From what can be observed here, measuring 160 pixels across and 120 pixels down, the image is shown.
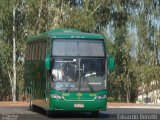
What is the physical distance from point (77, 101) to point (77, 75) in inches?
41.4

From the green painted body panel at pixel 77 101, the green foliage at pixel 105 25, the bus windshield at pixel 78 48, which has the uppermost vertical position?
the green foliage at pixel 105 25

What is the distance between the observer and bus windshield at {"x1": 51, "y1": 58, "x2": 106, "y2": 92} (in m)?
22.9

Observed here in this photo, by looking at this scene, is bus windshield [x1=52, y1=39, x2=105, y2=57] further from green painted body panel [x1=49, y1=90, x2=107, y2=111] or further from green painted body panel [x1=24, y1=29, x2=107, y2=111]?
green painted body panel [x1=49, y1=90, x2=107, y2=111]

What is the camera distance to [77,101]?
22.9 metres

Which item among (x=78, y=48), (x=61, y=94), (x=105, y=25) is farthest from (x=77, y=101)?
(x=105, y=25)

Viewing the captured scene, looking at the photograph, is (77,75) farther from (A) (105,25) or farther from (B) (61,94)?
(A) (105,25)

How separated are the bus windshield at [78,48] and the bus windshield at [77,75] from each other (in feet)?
1.00

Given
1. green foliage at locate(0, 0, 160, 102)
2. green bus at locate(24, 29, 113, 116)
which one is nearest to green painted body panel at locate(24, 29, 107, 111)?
green bus at locate(24, 29, 113, 116)

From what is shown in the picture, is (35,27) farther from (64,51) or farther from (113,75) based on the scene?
(64,51)

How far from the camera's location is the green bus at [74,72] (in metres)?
22.9

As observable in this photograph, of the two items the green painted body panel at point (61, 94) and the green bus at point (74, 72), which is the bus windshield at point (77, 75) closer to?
the green bus at point (74, 72)

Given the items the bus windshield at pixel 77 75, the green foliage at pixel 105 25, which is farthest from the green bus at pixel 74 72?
the green foliage at pixel 105 25

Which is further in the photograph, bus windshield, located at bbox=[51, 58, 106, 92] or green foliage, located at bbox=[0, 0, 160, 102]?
green foliage, located at bbox=[0, 0, 160, 102]

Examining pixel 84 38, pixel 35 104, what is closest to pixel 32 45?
pixel 35 104
